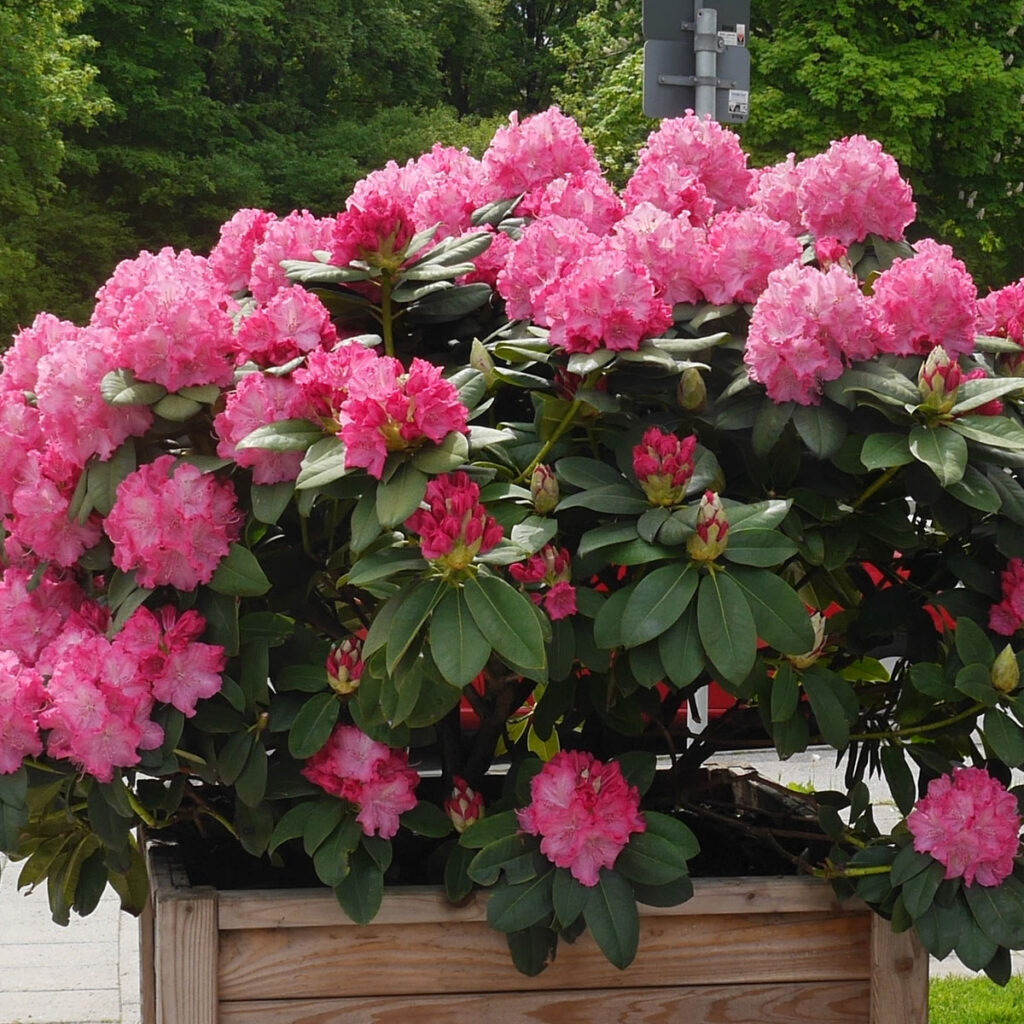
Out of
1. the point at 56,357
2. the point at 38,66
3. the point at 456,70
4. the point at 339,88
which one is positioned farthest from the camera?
the point at 456,70

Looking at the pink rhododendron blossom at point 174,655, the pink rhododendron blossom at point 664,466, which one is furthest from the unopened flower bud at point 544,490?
the pink rhododendron blossom at point 174,655

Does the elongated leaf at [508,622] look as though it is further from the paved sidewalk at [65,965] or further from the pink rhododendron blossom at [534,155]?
the paved sidewalk at [65,965]

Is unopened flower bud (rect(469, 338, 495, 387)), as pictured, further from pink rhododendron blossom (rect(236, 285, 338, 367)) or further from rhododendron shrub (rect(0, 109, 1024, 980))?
pink rhododendron blossom (rect(236, 285, 338, 367))

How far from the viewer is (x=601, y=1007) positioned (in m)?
2.22

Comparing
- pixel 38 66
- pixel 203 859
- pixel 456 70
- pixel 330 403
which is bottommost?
pixel 456 70

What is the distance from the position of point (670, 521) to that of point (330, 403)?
0.43 m

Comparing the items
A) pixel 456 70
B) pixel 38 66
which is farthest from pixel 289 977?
pixel 456 70

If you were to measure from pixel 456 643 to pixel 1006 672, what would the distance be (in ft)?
2.44

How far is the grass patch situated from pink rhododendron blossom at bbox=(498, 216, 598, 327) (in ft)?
8.49

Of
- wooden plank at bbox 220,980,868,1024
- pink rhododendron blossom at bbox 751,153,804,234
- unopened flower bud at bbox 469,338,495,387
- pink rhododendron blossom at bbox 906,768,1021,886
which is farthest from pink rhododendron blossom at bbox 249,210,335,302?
pink rhododendron blossom at bbox 906,768,1021,886

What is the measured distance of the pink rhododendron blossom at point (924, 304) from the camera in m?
1.94

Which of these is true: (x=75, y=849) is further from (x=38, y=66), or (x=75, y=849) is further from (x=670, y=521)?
(x=38, y=66)

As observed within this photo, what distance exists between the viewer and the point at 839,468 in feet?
6.48

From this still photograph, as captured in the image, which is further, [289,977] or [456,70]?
[456,70]
